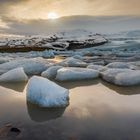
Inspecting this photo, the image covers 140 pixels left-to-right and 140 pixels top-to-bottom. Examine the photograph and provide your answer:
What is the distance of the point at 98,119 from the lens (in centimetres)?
278

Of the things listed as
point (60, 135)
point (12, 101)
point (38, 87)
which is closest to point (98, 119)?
point (60, 135)

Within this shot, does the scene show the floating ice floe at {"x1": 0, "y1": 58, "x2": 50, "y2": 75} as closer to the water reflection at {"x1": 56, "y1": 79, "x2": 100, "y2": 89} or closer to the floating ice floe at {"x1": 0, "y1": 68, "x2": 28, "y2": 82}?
the floating ice floe at {"x1": 0, "y1": 68, "x2": 28, "y2": 82}

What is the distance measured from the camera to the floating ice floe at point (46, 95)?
10.4 ft

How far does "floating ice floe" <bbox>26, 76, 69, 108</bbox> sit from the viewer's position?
125 inches

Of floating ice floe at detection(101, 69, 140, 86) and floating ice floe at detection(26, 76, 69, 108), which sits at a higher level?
floating ice floe at detection(26, 76, 69, 108)

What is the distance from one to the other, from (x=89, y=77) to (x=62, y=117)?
2318 millimetres

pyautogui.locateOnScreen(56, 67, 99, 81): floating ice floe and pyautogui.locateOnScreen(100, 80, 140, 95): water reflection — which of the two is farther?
pyautogui.locateOnScreen(56, 67, 99, 81): floating ice floe

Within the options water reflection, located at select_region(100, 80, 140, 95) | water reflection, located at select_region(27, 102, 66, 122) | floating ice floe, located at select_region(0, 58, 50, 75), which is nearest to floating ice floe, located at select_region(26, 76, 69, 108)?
water reflection, located at select_region(27, 102, 66, 122)

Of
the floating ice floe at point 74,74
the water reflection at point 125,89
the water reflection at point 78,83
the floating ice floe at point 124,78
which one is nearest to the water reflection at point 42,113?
the water reflection at point 125,89

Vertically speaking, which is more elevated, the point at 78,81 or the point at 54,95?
the point at 54,95

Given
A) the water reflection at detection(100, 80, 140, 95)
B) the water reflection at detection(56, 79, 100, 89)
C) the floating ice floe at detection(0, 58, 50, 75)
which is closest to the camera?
the water reflection at detection(100, 80, 140, 95)

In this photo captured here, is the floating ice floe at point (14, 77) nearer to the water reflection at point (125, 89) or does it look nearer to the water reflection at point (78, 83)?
the water reflection at point (78, 83)

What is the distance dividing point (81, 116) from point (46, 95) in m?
0.54

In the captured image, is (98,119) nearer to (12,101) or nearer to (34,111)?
(34,111)
